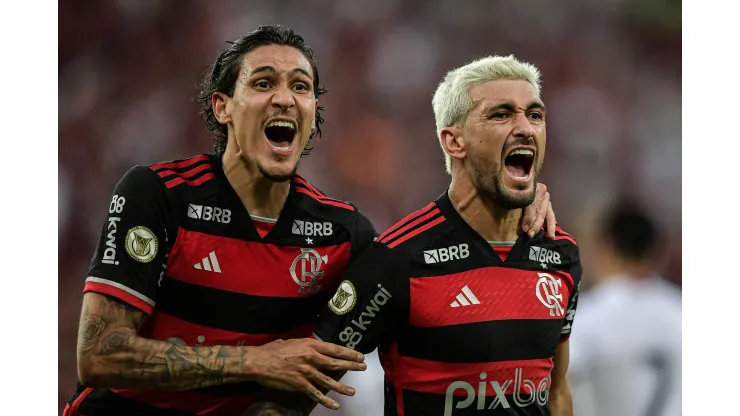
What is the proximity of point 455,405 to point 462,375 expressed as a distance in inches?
3.6

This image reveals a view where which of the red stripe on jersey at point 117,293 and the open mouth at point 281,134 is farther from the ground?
the open mouth at point 281,134

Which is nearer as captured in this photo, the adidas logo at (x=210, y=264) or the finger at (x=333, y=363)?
the finger at (x=333, y=363)

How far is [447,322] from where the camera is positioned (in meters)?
2.21

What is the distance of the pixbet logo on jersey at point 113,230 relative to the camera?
7.00 ft

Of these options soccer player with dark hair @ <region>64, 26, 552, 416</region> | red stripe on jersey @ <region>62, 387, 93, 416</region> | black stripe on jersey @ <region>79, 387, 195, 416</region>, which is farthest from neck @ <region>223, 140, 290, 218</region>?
red stripe on jersey @ <region>62, 387, 93, 416</region>

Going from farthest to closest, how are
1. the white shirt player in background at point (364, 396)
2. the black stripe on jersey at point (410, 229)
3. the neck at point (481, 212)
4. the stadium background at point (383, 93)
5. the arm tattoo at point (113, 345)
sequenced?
the stadium background at point (383, 93) < the white shirt player in background at point (364, 396) < the neck at point (481, 212) < the black stripe on jersey at point (410, 229) < the arm tattoo at point (113, 345)

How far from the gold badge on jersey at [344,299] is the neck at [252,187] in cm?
35

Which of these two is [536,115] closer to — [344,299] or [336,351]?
[344,299]

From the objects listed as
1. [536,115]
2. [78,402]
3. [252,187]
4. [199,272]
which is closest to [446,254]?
[536,115]

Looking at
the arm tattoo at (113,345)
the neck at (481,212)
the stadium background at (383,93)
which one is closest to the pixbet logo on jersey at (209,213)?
the arm tattoo at (113,345)

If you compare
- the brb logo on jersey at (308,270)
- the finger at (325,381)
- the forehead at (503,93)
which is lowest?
the finger at (325,381)

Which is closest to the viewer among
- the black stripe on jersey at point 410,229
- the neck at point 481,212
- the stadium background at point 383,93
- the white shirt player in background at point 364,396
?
the black stripe on jersey at point 410,229

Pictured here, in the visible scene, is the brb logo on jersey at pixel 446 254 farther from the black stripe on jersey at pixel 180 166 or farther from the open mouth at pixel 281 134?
the black stripe on jersey at pixel 180 166

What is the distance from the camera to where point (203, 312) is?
2.23m
